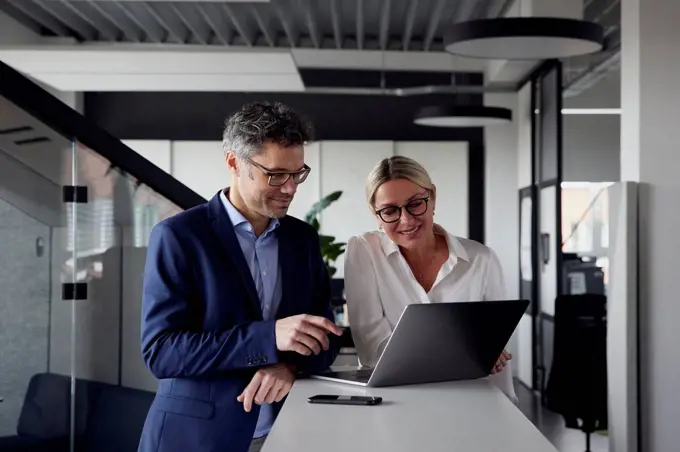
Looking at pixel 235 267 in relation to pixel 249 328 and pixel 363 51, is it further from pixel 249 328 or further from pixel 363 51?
pixel 363 51

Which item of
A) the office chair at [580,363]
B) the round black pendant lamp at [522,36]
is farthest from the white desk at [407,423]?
the office chair at [580,363]

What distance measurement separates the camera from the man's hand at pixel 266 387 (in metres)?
2.43

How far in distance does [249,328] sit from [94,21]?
10.1 metres

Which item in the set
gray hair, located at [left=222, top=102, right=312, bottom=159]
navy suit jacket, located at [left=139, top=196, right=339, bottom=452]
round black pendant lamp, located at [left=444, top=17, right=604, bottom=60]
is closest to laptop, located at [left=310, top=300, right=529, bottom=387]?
navy suit jacket, located at [left=139, top=196, right=339, bottom=452]

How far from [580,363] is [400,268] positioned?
145 inches

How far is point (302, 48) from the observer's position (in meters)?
13.0

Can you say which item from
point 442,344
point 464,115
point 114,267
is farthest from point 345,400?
point 464,115

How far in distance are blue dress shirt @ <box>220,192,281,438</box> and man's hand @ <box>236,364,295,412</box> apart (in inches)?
6.0

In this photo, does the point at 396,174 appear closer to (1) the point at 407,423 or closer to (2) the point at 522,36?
(1) the point at 407,423

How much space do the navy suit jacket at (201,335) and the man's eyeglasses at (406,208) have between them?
0.54m

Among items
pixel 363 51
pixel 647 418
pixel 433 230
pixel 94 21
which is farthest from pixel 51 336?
pixel 363 51

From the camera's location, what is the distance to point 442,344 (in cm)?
248

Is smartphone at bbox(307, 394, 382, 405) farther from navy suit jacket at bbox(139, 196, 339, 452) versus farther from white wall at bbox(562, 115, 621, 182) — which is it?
white wall at bbox(562, 115, 621, 182)

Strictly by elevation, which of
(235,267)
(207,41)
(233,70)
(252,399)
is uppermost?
(207,41)
